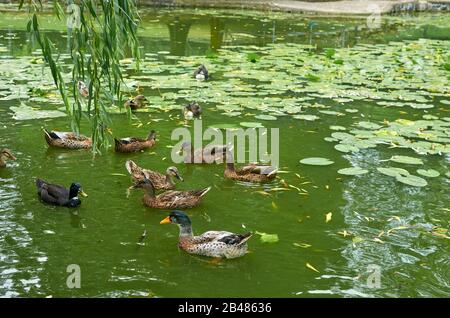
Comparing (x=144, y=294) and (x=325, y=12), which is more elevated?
(x=325, y=12)

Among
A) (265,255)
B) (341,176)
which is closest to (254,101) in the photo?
(341,176)

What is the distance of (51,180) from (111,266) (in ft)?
6.30

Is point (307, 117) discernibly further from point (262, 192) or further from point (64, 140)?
A: point (64, 140)

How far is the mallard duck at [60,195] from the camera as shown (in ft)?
16.6

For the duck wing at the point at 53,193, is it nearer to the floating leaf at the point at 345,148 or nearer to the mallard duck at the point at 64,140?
the mallard duck at the point at 64,140

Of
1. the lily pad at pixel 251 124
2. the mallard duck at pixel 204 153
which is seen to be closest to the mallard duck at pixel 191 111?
the lily pad at pixel 251 124

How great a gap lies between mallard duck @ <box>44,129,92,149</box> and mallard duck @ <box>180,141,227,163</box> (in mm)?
1159

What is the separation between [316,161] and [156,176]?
170 cm

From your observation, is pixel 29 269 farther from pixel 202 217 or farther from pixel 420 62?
pixel 420 62

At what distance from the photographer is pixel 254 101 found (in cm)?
862

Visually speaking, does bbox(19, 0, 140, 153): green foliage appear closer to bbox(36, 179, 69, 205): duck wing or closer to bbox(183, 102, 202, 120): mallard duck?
bbox(36, 179, 69, 205): duck wing

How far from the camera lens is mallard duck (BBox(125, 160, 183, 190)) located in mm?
5723

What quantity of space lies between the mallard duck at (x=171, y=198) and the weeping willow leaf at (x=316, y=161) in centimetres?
143

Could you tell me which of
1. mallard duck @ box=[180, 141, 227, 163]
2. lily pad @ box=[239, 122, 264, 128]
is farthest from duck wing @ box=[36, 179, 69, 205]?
lily pad @ box=[239, 122, 264, 128]
